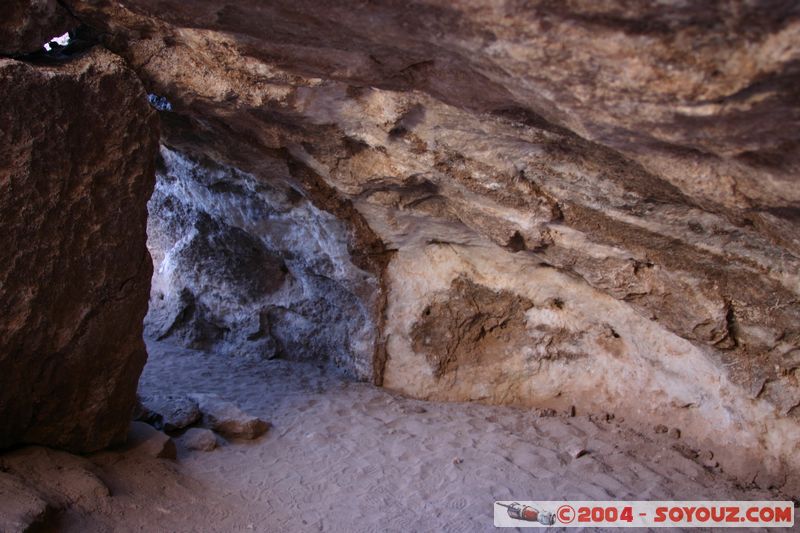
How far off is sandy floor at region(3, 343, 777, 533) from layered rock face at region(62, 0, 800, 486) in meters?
0.28

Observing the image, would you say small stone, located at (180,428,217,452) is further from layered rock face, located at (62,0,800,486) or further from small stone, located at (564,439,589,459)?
small stone, located at (564,439,589,459)

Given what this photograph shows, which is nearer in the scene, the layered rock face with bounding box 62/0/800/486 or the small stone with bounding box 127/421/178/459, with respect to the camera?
the layered rock face with bounding box 62/0/800/486

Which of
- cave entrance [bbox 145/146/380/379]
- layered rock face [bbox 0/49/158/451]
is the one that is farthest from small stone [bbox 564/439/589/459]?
layered rock face [bbox 0/49/158/451]

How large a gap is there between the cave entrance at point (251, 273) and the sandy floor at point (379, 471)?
67 centimetres

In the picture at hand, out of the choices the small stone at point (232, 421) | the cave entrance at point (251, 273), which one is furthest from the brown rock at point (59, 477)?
the cave entrance at point (251, 273)

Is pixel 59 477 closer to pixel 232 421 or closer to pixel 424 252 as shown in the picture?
pixel 232 421

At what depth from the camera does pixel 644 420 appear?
4.36 meters

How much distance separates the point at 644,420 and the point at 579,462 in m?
0.61

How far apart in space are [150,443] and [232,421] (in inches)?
22.6

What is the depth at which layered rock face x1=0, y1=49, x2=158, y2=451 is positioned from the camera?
3.06m

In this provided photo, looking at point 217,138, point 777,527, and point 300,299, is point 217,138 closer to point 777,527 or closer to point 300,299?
point 300,299

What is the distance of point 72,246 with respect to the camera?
3279 millimetres

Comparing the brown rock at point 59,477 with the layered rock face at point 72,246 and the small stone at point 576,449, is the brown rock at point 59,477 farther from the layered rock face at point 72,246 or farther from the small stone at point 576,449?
the small stone at point 576,449

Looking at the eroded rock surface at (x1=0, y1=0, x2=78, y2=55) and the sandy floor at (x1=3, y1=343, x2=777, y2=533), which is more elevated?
the eroded rock surface at (x1=0, y1=0, x2=78, y2=55)
